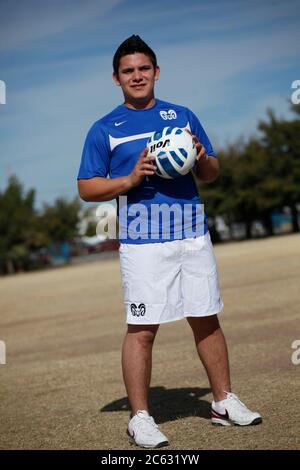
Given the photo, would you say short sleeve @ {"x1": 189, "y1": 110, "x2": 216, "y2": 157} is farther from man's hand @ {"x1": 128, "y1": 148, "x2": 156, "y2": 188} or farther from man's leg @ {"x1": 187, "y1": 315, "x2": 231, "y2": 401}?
man's leg @ {"x1": 187, "y1": 315, "x2": 231, "y2": 401}

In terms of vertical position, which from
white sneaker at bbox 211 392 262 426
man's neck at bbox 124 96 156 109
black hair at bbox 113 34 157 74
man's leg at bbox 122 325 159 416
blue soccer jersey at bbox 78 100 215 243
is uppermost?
black hair at bbox 113 34 157 74

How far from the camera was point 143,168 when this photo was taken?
495 cm

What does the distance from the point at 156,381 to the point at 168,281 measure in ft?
8.25

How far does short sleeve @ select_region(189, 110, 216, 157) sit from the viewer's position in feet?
17.7

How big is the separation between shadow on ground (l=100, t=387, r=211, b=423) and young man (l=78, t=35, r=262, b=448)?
0.55 meters

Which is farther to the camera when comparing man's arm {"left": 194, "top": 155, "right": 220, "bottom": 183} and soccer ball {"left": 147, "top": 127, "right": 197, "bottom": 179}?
man's arm {"left": 194, "top": 155, "right": 220, "bottom": 183}

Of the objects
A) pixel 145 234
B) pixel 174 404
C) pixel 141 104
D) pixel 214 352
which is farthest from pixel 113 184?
pixel 174 404

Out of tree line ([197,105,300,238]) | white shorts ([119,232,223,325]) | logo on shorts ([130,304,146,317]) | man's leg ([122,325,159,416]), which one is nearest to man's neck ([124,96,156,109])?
white shorts ([119,232,223,325])

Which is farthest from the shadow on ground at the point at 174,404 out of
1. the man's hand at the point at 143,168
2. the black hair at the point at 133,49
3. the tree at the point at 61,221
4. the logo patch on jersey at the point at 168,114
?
the tree at the point at 61,221

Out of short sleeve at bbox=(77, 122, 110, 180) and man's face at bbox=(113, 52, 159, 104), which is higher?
man's face at bbox=(113, 52, 159, 104)

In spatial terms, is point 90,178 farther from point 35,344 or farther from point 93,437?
point 35,344
